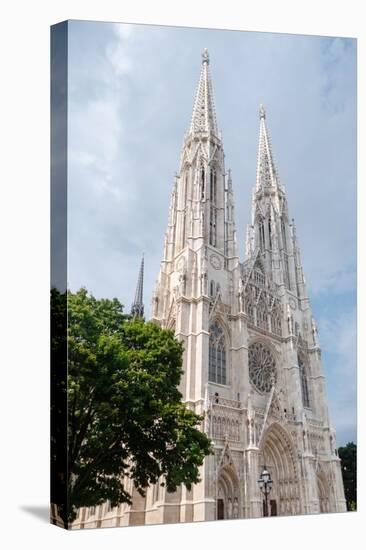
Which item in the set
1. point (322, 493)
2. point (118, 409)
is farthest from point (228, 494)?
point (118, 409)

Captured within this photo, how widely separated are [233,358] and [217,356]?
100 cm

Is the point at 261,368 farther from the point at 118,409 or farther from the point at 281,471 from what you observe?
the point at 118,409

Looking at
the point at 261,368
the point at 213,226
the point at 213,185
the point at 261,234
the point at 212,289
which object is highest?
the point at 213,185

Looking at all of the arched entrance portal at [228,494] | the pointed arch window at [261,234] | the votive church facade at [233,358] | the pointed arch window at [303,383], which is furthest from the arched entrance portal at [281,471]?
the pointed arch window at [261,234]

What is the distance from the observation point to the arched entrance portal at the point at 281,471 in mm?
23172

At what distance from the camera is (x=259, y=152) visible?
36.0 metres

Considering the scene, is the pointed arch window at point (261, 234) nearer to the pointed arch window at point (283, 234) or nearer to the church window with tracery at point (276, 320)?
the pointed arch window at point (283, 234)

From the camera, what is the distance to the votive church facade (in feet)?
66.8

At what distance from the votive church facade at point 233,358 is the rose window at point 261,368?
68 mm

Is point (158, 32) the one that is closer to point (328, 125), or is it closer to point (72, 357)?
point (328, 125)

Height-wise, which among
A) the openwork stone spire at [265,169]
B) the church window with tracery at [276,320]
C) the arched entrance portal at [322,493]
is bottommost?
the arched entrance portal at [322,493]

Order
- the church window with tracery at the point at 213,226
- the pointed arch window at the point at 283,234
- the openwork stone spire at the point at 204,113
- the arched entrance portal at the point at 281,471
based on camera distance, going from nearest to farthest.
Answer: the arched entrance portal at the point at 281,471 → the church window with tracery at the point at 213,226 → the openwork stone spire at the point at 204,113 → the pointed arch window at the point at 283,234

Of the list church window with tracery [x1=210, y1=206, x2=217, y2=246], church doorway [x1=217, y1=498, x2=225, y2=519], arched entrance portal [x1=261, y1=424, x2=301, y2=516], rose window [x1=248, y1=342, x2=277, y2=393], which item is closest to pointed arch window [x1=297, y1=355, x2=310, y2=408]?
rose window [x1=248, y1=342, x2=277, y2=393]

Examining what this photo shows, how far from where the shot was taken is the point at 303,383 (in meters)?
28.5
